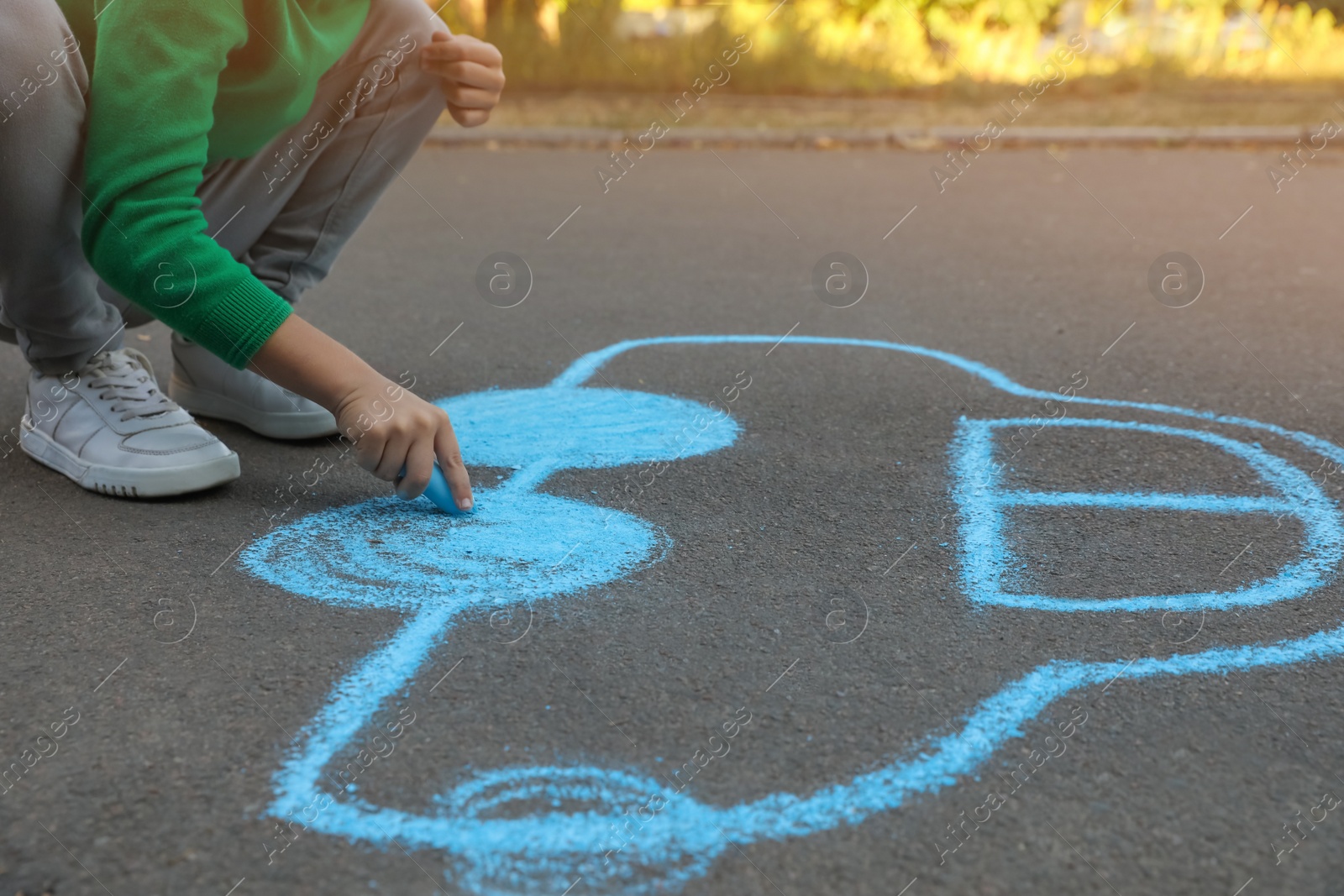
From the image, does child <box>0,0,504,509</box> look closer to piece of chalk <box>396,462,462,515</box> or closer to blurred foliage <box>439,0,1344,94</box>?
piece of chalk <box>396,462,462,515</box>

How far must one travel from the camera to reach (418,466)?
1824 mm

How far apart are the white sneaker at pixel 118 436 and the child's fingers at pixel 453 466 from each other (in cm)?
48

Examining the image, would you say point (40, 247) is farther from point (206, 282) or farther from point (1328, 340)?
point (1328, 340)

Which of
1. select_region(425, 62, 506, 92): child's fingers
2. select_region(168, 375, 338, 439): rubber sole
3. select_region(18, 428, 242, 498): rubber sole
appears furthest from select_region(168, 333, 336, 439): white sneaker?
select_region(425, 62, 506, 92): child's fingers

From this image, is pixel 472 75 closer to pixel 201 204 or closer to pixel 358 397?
pixel 201 204

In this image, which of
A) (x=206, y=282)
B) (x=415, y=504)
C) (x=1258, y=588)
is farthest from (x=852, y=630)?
(x=206, y=282)

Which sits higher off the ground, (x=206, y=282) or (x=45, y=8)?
(x=45, y=8)

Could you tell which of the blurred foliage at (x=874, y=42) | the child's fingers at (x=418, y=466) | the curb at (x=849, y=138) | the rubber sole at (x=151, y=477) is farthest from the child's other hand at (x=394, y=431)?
the blurred foliage at (x=874, y=42)

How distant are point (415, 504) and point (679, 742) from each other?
86cm

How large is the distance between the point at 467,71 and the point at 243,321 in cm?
83

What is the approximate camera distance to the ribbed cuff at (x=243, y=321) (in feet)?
5.73

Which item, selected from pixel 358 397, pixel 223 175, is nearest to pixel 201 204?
pixel 223 175

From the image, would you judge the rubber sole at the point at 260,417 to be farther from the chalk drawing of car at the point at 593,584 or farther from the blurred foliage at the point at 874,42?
the blurred foliage at the point at 874,42

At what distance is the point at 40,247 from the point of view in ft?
6.58
